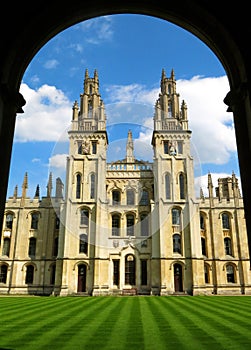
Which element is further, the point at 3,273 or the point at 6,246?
the point at 6,246

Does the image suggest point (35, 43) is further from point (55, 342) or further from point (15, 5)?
point (55, 342)

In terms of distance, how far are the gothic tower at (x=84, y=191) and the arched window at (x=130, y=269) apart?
3712 millimetres

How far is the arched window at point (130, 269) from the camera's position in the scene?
3509 cm

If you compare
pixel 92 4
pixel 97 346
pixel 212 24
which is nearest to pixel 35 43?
pixel 92 4

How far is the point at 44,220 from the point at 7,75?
115 ft

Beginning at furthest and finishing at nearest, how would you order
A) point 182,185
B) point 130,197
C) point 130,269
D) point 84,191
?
point 130,197 < point 182,185 < point 84,191 < point 130,269

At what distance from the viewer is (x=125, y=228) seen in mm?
37344

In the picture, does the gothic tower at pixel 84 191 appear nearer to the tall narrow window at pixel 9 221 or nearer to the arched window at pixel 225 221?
the tall narrow window at pixel 9 221

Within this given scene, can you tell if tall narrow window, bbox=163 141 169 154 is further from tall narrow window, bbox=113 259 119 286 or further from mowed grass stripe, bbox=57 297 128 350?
mowed grass stripe, bbox=57 297 128 350

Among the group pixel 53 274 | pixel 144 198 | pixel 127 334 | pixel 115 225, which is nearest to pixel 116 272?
pixel 115 225

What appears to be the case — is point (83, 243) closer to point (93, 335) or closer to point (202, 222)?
point (202, 222)

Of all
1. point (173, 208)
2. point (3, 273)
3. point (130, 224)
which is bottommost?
point (3, 273)

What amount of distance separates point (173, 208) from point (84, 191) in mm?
10316

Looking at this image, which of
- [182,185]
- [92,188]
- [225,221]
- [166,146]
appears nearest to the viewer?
[182,185]
